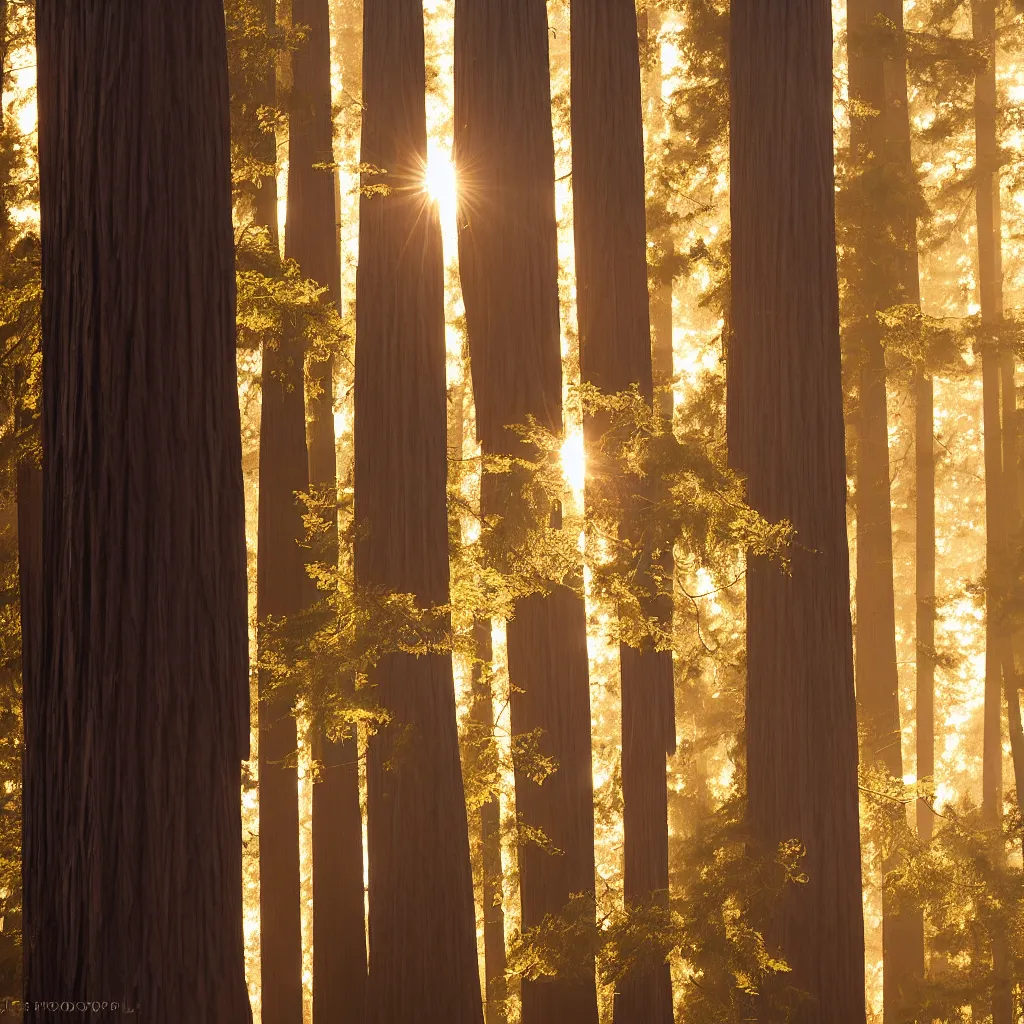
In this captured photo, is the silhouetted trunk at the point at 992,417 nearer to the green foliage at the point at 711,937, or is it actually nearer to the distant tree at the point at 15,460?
the green foliage at the point at 711,937

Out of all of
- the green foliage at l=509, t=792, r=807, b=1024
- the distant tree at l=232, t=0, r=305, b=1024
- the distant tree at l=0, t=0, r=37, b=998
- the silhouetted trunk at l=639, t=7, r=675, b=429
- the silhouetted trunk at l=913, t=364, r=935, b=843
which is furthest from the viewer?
the silhouetted trunk at l=913, t=364, r=935, b=843

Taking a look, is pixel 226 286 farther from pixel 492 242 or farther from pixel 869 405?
pixel 869 405

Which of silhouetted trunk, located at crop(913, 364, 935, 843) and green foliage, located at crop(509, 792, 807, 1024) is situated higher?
silhouetted trunk, located at crop(913, 364, 935, 843)

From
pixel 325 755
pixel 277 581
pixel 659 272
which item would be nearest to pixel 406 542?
pixel 277 581

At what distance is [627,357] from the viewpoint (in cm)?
799

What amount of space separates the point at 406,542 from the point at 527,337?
1.77 m

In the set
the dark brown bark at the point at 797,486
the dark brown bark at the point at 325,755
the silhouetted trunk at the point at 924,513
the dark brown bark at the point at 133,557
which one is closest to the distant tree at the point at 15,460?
the dark brown bark at the point at 133,557

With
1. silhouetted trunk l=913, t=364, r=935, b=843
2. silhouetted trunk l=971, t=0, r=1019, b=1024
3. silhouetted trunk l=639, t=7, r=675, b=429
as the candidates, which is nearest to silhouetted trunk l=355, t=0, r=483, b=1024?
silhouetted trunk l=639, t=7, r=675, b=429

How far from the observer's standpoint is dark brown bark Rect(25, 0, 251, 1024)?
4.09 meters

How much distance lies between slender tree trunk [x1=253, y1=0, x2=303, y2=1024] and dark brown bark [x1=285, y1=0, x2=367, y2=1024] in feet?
1.07

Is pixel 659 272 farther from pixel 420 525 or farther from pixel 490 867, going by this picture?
pixel 490 867

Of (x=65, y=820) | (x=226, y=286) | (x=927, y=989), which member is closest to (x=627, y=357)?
(x=226, y=286)

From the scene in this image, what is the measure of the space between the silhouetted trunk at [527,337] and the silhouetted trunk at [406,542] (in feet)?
1.14

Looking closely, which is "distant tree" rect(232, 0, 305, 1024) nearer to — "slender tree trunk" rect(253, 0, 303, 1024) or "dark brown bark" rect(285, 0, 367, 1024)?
"slender tree trunk" rect(253, 0, 303, 1024)
